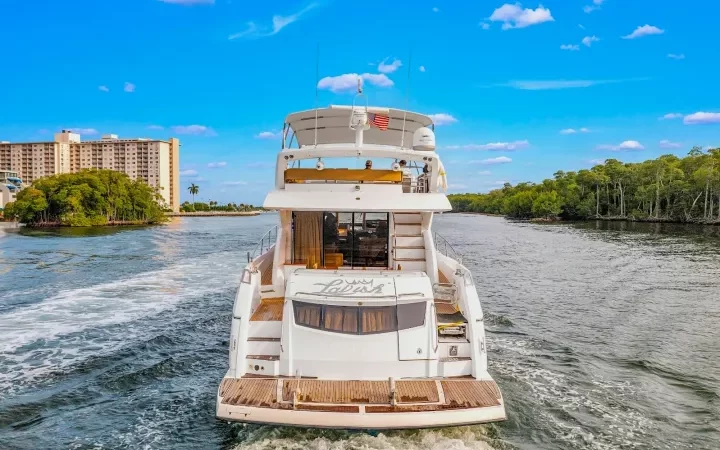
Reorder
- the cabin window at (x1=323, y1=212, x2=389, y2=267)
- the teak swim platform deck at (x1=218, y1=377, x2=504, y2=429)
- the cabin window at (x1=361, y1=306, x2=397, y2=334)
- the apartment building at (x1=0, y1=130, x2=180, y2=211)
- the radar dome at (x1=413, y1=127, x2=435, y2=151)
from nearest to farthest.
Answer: the teak swim platform deck at (x1=218, y1=377, x2=504, y2=429)
the cabin window at (x1=361, y1=306, x2=397, y2=334)
the cabin window at (x1=323, y1=212, x2=389, y2=267)
the radar dome at (x1=413, y1=127, x2=435, y2=151)
the apartment building at (x1=0, y1=130, x2=180, y2=211)

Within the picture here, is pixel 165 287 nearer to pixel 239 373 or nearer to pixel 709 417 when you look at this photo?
pixel 239 373

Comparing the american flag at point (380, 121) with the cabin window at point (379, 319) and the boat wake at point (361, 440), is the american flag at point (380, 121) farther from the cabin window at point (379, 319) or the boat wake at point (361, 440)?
the boat wake at point (361, 440)

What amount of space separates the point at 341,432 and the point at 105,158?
598 ft

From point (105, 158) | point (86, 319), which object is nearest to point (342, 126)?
point (86, 319)

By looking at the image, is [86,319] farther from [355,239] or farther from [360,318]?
[360,318]

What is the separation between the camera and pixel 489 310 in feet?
57.1

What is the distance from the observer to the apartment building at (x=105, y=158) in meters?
164

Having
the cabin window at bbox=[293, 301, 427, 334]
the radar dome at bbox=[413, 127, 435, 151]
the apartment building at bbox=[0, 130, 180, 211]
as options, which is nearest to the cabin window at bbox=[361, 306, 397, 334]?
the cabin window at bbox=[293, 301, 427, 334]

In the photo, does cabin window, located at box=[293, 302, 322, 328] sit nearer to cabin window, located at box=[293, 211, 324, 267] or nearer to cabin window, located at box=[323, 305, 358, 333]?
cabin window, located at box=[323, 305, 358, 333]

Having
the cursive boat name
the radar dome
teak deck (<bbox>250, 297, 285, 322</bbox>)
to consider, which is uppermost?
the radar dome

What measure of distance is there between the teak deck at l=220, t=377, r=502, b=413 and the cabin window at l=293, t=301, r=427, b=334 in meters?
0.81

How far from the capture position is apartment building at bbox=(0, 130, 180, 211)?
164 m

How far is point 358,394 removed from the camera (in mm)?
7203

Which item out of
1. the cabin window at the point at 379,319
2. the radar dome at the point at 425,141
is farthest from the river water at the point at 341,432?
the radar dome at the point at 425,141
